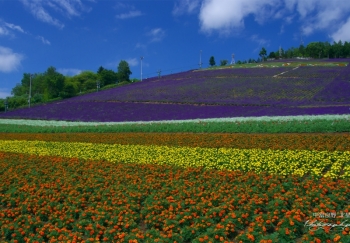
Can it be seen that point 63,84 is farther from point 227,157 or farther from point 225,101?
point 227,157

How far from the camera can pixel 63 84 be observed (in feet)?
265

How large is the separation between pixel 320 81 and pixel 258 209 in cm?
4841

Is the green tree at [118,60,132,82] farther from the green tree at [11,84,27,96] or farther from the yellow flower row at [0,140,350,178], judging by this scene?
the yellow flower row at [0,140,350,178]

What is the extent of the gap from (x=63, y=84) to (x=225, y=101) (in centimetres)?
5239

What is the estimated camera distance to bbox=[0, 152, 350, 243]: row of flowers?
23.4ft

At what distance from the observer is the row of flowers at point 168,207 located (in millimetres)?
7117

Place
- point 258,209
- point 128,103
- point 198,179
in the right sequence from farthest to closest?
point 128,103 → point 198,179 → point 258,209

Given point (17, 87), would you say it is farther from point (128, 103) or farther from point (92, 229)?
point (92, 229)

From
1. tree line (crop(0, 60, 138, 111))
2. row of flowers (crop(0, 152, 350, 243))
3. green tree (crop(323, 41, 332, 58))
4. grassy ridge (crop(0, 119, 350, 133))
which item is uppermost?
green tree (crop(323, 41, 332, 58))

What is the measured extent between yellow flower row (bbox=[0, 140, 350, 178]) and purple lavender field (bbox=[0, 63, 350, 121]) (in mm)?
16836

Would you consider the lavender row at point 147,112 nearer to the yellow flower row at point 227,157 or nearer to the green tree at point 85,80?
the yellow flower row at point 227,157

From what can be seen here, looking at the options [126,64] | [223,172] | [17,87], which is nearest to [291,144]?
[223,172]

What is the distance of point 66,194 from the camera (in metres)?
10.2

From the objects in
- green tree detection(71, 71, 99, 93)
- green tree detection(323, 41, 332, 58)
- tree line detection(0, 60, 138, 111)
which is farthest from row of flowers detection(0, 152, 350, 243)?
green tree detection(323, 41, 332, 58)
